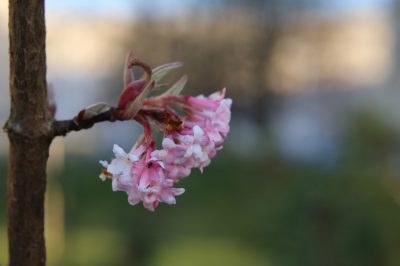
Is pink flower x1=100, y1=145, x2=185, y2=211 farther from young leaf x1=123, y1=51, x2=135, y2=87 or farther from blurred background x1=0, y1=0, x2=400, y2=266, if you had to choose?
blurred background x1=0, y1=0, x2=400, y2=266

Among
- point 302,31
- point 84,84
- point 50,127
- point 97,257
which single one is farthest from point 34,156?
point 84,84

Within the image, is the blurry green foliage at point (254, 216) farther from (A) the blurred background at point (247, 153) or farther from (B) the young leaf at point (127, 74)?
(B) the young leaf at point (127, 74)

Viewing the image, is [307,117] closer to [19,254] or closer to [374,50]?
[374,50]

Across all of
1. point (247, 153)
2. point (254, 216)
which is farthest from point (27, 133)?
point (247, 153)

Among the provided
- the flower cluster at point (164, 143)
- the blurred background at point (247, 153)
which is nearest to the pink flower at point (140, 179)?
the flower cluster at point (164, 143)

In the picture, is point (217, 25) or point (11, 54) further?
point (217, 25)

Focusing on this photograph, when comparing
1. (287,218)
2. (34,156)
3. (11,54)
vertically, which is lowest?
(287,218)
